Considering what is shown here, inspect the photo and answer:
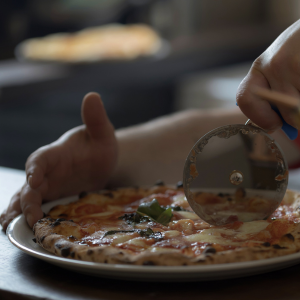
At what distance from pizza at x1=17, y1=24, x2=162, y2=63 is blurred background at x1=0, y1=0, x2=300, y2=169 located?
122 millimetres

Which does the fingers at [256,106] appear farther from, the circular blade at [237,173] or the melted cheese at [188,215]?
the melted cheese at [188,215]

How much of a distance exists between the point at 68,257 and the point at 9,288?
10cm

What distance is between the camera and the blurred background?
3.15 meters

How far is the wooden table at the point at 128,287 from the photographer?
60 cm

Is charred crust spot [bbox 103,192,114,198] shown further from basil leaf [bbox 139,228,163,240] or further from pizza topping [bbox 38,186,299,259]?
basil leaf [bbox 139,228,163,240]

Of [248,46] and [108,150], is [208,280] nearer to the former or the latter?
[108,150]

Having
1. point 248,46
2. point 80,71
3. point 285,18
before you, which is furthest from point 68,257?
point 285,18

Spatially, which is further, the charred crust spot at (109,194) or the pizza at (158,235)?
the charred crust spot at (109,194)

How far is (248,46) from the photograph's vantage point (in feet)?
16.2

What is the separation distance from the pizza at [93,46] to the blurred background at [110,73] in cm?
12

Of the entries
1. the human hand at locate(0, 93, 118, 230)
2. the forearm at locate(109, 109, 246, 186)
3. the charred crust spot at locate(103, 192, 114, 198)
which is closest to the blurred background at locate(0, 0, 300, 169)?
the forearm at locate(109, 109, 246, 186)

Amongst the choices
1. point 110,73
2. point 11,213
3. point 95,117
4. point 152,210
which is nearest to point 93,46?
point 110,73

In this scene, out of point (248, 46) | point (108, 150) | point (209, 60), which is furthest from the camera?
point (248, 46)

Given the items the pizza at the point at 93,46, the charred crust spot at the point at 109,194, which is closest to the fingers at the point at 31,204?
the charred crust spot at the point at 109,194
